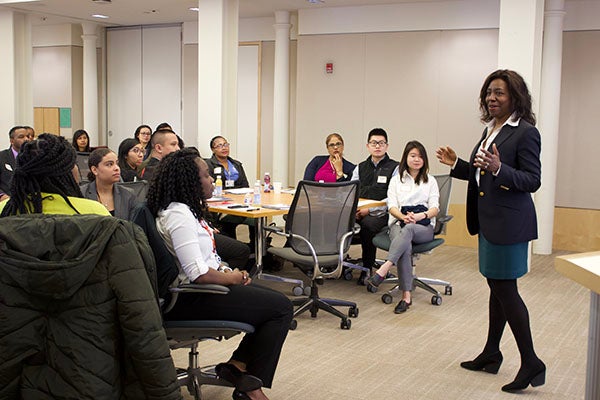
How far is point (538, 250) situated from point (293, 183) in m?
3.47

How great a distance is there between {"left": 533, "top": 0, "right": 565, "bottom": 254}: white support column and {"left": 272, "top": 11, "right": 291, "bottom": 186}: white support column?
351 cm

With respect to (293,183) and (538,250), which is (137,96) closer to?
(293,183)

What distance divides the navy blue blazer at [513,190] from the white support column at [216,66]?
16.4 feet

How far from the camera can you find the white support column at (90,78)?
464 inches

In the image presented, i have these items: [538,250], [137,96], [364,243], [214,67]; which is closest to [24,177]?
[364,243]

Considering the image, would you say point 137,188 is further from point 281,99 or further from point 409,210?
point 281,99

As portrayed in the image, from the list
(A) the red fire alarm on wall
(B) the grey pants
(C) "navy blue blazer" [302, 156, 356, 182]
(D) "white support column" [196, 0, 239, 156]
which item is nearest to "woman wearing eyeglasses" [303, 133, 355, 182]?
(C) "navy blue blazer" [302, 156, 356, 182]

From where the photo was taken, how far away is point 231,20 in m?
8.37

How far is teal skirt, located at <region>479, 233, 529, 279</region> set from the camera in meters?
3.69

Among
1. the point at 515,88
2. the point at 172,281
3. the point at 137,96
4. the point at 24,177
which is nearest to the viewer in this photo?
the point at 24,177

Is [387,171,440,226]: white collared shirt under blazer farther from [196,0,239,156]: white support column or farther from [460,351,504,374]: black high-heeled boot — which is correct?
[196,0,239,156]: white support column

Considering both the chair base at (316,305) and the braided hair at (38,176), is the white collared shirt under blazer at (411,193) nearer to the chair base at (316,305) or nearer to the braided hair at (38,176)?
the chair base at (316,305)

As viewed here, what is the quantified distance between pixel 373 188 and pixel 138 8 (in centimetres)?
509

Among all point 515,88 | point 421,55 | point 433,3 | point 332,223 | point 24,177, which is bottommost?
point 332,223
